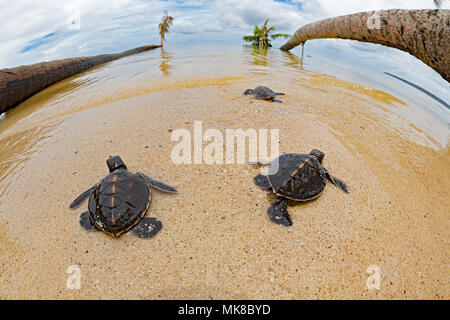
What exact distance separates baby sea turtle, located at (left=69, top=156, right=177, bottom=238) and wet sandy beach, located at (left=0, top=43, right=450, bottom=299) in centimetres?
14

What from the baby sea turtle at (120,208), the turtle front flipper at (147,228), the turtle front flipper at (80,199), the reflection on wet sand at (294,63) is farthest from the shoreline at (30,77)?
the reflection on wet sand at (294,63)

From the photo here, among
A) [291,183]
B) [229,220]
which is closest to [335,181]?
[291,183]

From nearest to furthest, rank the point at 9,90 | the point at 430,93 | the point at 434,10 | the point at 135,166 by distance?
1. the point at 434,10
2. the point at 135,166
3. the point at 9,90
4. the point at 430,93

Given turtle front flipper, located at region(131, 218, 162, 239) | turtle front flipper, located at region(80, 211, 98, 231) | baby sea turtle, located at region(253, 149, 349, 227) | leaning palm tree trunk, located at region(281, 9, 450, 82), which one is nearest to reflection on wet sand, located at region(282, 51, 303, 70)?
leaning palm tree trunk, located at region(281, 9, 450, 82)

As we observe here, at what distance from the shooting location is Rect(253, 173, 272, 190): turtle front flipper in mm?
3216

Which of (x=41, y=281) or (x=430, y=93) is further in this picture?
(x=430, y=93)

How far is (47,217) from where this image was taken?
9.73ft

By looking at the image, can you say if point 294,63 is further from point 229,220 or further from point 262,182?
point 229,220

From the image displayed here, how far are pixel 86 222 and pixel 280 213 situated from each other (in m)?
2.82

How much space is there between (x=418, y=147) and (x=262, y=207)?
4.94 meters

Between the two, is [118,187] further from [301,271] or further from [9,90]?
[9,90]

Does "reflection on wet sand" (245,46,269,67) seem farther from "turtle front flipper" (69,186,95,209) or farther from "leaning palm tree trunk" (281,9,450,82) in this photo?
"turtle front flipper" (69,186,95,209)

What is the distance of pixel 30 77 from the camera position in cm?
1019

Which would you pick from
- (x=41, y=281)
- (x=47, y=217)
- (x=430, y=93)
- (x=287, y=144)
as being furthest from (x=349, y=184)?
(x=430, y=93)
